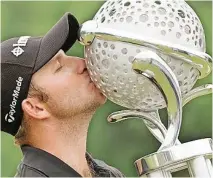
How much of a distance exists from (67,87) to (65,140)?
0.33ft

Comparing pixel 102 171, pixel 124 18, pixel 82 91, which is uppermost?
pixel 124 18

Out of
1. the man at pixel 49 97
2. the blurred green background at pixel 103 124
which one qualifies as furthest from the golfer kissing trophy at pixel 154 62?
the blurred green background at pixel 103 124

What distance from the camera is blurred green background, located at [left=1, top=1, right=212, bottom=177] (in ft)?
9.38

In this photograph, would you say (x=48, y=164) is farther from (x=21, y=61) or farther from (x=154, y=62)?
(x=154, y=62)

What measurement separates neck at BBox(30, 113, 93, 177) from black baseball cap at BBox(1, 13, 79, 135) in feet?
0.19

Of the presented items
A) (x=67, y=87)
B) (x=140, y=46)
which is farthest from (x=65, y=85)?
(x=140, y=46)

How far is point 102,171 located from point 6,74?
27 centimetres

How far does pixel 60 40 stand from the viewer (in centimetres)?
124

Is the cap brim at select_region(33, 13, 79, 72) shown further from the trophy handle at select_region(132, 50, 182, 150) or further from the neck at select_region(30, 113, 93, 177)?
the trophy handle at select_region(132, 50, 182, 150)

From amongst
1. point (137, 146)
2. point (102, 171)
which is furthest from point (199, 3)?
point (102, 171)

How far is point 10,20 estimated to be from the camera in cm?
293

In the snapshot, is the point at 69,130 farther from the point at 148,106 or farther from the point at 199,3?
the point at 199,3

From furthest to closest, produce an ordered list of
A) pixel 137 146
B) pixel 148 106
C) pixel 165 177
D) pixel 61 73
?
pixel 137 146
pixel 61 73
pixel 148 106
pixel 165 177

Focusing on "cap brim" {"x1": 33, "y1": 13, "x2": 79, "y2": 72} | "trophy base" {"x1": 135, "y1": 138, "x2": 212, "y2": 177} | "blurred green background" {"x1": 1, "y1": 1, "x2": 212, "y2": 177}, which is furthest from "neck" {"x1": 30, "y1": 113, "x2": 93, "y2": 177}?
"blurred green background" {"x1": 1, "y1": 1, "x2": 212, "y2": 177}
